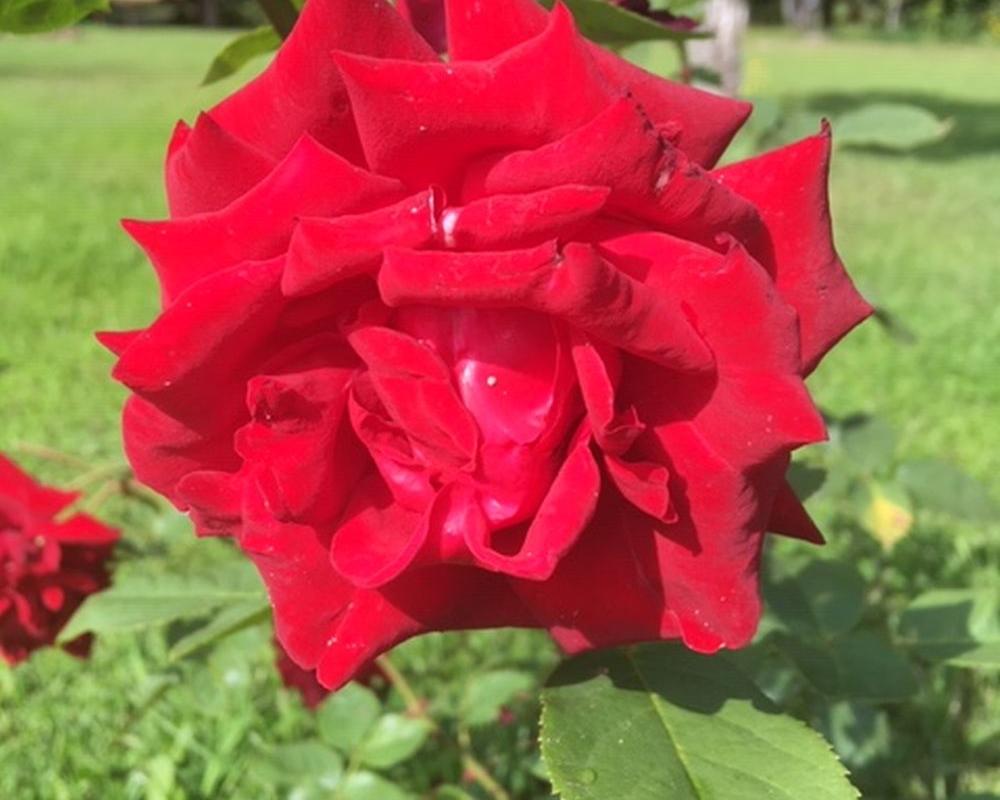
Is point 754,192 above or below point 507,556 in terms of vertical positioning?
above

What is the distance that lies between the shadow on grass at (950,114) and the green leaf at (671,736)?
7880 mm

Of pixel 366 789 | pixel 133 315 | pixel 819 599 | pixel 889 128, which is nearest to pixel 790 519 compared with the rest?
pixel 819 599

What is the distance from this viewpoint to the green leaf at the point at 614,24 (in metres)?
0.76

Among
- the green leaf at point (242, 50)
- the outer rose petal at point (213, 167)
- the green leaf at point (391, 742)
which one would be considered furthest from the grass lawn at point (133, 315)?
the outer rose petal at point (213, 167)

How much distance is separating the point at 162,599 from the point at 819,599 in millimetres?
584

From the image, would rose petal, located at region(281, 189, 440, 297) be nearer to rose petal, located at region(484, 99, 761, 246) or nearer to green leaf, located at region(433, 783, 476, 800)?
rose petal, located at region(484, 99, 761, 246)

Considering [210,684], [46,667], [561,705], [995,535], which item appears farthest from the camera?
[995,535]

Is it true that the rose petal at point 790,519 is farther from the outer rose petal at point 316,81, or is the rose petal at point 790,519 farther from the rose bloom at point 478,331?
the outer rose petal at point 316,81

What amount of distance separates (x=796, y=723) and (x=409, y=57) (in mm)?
418

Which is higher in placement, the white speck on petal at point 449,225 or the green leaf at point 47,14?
the green leaf at point 47,14

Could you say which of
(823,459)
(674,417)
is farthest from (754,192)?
(823,459)

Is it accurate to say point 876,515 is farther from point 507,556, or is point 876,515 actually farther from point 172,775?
point 507,556

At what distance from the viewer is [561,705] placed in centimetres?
74

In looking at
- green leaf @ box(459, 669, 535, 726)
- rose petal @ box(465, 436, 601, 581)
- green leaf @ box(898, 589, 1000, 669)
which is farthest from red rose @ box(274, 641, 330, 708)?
rose petal @ box(465, 436, 601, 581)
